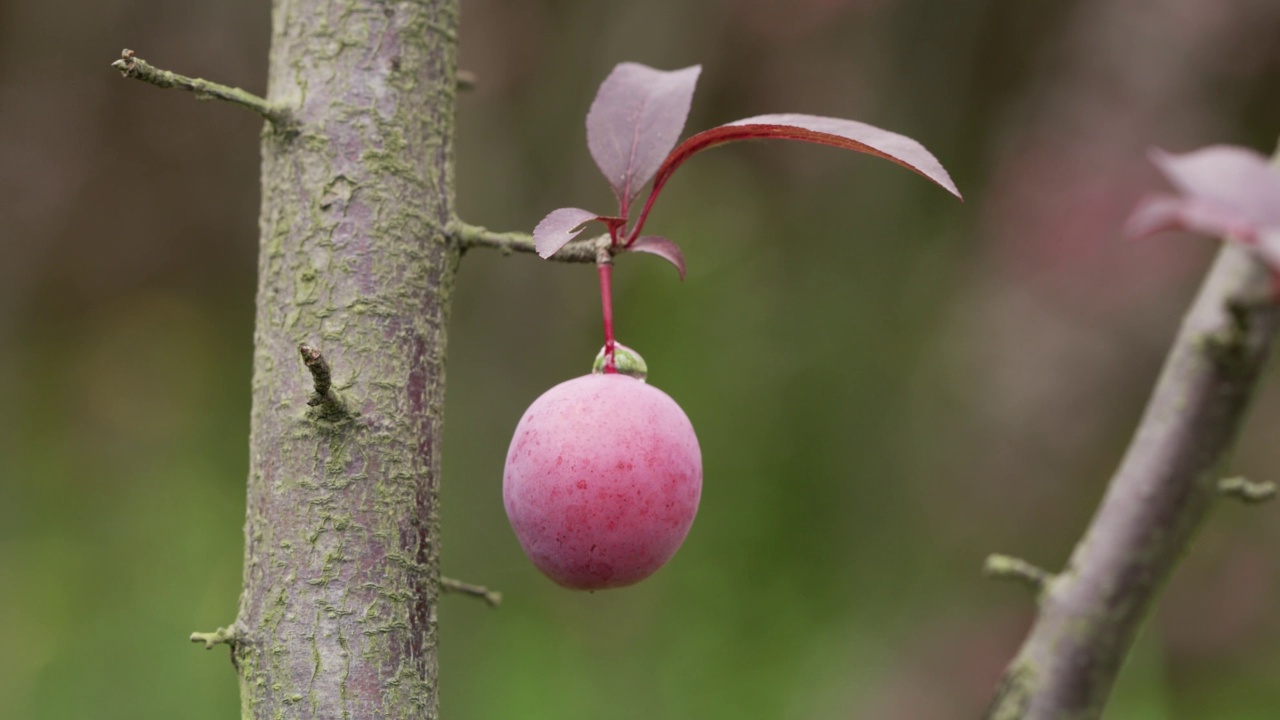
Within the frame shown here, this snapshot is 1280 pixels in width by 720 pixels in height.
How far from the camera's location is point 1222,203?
0.36 meters

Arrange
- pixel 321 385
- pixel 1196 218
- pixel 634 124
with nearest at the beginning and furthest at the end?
pixel 1196 218 < pixel 321 385 < pixel 634 124

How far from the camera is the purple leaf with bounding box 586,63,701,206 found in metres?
0.70

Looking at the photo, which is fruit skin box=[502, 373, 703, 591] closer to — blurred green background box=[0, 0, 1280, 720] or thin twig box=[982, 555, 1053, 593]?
thin twig box=[982, 555, 1053, 593]

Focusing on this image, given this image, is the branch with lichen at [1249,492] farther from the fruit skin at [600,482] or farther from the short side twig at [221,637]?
the short side twig at [221,637]

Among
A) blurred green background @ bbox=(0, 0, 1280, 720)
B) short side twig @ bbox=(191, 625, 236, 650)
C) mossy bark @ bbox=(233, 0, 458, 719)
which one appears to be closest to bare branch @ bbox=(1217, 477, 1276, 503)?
mossy bark @ bbox=(233, 0, 458, 719)

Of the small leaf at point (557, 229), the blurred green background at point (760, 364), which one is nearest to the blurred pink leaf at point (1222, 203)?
the small leaf at point (557, 229)

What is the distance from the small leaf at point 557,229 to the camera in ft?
1.98

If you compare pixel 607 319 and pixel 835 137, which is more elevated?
pixel 835 137

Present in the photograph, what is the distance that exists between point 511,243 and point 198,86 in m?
0.22

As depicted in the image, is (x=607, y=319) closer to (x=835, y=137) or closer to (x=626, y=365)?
(x=626, y=365)

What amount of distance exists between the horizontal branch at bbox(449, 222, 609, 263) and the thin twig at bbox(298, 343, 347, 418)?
0.14 m

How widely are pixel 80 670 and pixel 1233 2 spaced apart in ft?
9.16

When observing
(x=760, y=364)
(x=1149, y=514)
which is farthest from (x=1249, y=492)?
(x=760, y=364)

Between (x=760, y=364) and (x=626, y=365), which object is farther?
(x=760, y=364)
